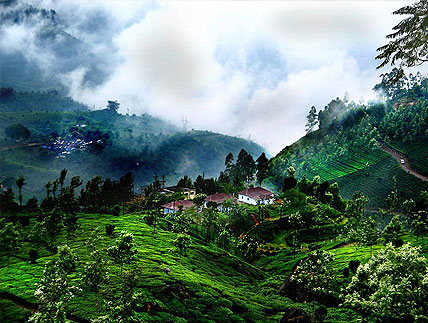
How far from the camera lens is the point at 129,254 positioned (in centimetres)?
5269

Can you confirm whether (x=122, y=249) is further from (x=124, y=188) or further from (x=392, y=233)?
(x=124, y=188)

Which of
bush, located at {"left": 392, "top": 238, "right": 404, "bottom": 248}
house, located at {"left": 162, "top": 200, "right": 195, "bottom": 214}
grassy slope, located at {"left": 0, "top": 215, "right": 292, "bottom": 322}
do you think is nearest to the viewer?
grassy slope, located at {"left": 0, "top": 215, "right": 292, "bottom": 322}

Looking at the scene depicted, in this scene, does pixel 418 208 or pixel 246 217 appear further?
pixel 246 217

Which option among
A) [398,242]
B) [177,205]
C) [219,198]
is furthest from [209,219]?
[219,198]

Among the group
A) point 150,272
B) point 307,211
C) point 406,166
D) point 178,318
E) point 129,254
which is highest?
point 406,166

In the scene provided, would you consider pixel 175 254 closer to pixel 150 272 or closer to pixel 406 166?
Answer: pixel 150 272

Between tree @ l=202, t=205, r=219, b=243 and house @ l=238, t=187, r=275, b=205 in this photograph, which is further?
house @ l=238, t=187, r=275, b=205

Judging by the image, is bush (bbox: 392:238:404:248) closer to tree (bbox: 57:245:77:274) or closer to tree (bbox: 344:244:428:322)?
tree (bbox: 344:244:428:322)

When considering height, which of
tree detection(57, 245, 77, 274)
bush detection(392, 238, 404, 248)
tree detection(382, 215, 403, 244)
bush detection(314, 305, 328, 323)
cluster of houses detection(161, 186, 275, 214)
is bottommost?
bush detection(314, 305, 328, 323)

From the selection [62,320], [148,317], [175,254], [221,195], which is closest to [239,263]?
[175,254]

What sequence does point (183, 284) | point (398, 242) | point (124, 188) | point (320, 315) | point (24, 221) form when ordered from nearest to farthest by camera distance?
point (320, 315), point (183, 284), point (398, 242), point (24, 221), point (124, 188)

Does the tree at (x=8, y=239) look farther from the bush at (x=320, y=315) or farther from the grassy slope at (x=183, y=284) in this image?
the bush at (x=320, y=315)

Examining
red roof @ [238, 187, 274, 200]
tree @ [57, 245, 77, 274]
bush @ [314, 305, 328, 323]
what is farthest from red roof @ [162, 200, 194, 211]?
bush @ [314, 305, 328, 323]

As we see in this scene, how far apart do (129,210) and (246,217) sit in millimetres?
67060
